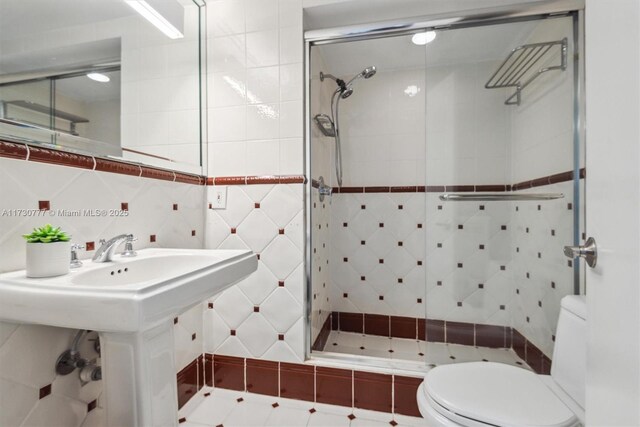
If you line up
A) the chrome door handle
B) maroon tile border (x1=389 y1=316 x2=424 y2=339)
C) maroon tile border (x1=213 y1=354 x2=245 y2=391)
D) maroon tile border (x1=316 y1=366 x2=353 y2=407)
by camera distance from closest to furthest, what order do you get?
the chrome door handle → maroon tile border (x1=316 y1=366 x2=353 y2=407) → maroon tile border (x1=213 y1=354 x2=245 y2=391) → maroon tile border (x1=389 y1=316 x2=424 y2=339)

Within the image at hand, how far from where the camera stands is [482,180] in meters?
1.59

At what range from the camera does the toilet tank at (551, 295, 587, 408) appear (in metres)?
0.93

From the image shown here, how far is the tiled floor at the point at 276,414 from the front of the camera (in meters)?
1.27

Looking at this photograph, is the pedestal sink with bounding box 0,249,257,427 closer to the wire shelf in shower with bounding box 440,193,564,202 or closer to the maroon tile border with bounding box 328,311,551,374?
the maroon tile border with bounding box 328,311,551,374

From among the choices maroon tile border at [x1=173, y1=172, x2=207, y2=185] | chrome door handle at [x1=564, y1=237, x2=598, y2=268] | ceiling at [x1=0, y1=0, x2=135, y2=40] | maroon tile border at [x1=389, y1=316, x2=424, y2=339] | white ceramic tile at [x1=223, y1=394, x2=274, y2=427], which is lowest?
white ceramic tile at [x1=223, y1=394, x2=274, y2=427]

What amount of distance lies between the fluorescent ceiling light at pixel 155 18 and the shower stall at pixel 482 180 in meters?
0.66

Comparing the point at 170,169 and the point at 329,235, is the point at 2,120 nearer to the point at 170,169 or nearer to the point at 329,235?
the point at 170,169

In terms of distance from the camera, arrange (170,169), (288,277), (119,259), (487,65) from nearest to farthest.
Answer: (119,259) → (170,169) → (288,277) → (487,65)

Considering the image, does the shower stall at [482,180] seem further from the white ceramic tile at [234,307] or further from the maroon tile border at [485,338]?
the white ceramic tile at [234,307]

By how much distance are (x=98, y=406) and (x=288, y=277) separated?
0.86 m

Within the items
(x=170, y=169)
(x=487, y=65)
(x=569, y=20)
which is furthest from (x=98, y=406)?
(x=569, y=20)

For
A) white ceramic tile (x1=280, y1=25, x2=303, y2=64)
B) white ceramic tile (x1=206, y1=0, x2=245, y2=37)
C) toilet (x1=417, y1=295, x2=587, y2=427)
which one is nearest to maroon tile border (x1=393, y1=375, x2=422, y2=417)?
toilet (x1=417, y1=295, x2=587, y2=427)

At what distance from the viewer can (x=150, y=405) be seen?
80 cm

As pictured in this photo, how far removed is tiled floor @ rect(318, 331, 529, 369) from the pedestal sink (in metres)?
1.13
